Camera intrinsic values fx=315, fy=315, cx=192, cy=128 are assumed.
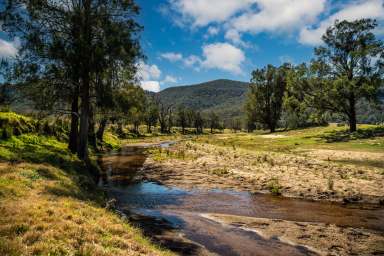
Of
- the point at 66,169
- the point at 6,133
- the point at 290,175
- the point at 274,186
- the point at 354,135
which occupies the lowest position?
the point at 274,186

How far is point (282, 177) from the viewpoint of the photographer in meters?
23.6

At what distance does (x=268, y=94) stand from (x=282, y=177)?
70.4 m

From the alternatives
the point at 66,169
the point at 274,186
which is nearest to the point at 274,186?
the point at 274,186

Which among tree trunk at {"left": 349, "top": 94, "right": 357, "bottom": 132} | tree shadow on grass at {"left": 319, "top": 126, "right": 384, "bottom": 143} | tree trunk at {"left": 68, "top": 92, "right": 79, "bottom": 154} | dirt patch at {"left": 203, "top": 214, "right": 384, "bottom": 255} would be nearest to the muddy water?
dirt patch at {"left": 203, "top": 214, "right": 384, "bottom": 255}

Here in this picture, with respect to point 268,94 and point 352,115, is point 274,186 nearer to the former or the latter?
point 352,115

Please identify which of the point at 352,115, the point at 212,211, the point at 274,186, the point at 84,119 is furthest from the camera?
the point at 352,115

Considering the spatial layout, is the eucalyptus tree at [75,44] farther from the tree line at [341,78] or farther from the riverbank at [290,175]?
the tree line at [341,78]

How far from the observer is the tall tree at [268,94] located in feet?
293

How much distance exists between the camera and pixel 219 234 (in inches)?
510

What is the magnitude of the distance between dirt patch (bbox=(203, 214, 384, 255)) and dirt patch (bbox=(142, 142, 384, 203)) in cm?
565

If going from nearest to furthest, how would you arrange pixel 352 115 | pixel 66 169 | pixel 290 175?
pixel 66 169, pixel 290 175, pixel 352 115

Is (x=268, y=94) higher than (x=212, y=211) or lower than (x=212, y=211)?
higher

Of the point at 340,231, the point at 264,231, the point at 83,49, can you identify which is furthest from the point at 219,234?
the point at 83,49

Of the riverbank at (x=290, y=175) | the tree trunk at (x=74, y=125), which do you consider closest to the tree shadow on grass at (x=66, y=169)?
the tree trunk at (x=74, y=125)
